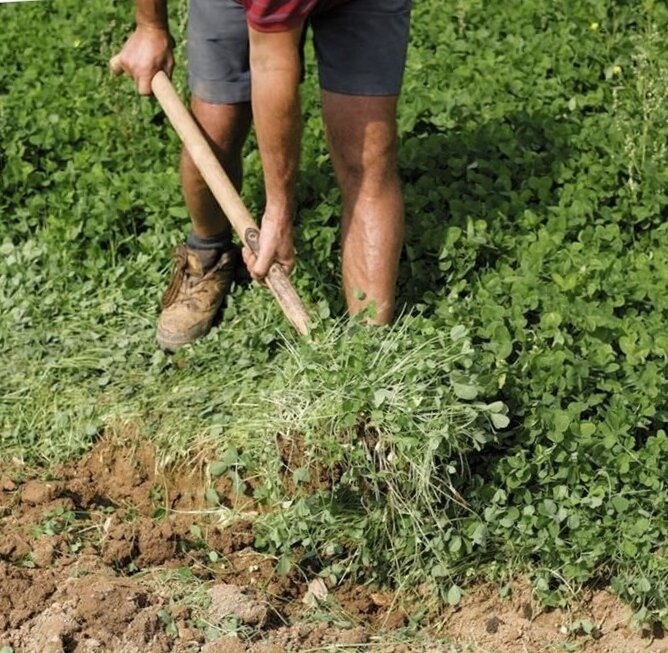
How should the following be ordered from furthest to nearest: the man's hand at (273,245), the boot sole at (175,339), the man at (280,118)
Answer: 1. the boot sole at (175,339)
2. the man's hand at (273,245)
3. the man at (280,118)

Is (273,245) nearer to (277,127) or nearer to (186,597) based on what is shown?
(277,127)

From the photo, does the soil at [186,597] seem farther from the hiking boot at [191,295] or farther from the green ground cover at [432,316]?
the hiking boot at [191,295]

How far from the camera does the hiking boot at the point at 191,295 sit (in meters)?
5.87

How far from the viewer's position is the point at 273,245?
501 cm

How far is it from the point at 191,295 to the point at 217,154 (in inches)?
21.9

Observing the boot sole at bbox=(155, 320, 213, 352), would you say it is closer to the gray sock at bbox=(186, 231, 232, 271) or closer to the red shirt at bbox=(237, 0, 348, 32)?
the gray sock at bbox=(186, 231, 232, 271)

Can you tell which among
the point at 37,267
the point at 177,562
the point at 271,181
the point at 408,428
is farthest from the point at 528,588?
the point at 37,267

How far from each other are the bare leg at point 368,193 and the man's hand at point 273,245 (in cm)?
29

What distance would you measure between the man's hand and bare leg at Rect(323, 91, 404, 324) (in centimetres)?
29

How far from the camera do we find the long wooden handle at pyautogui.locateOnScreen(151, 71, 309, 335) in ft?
16.6

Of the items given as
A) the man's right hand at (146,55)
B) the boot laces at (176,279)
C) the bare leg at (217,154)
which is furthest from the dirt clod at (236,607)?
the man's right hand at (146,55)

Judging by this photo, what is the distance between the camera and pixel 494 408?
15.6 ft

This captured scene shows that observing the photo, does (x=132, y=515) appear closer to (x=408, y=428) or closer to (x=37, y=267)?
(x=408, y=428)

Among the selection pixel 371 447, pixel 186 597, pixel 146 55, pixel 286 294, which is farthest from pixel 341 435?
pixel 146 55
